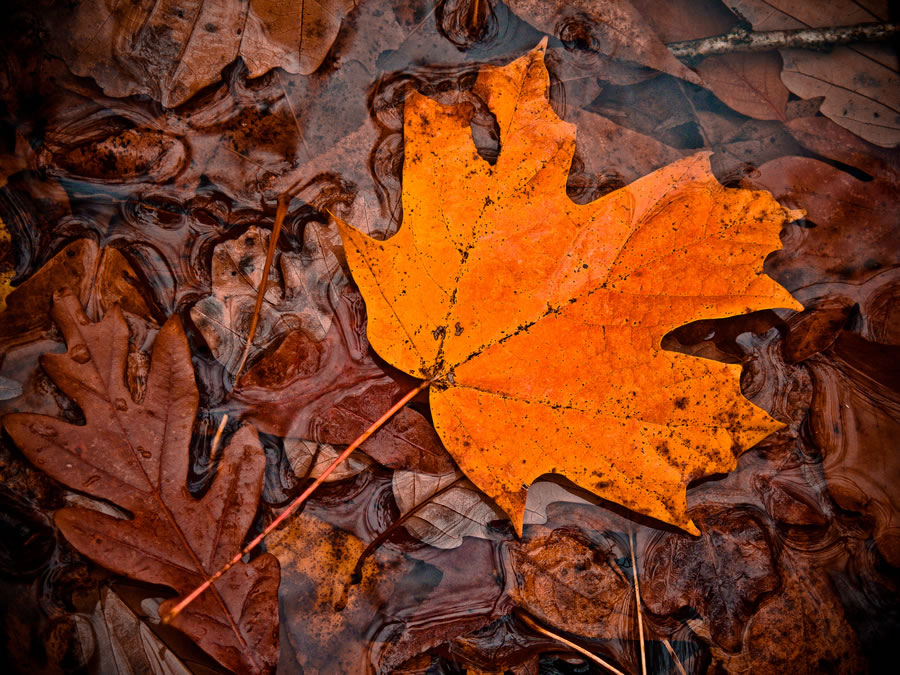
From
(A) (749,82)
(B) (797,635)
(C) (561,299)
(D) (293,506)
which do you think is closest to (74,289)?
(D) (293,506)

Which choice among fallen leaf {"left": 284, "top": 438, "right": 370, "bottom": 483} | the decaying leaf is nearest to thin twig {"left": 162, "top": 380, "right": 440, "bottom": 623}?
fallen leaf {"left": 284, "top": 438, "right": 370, "bottom": 483}

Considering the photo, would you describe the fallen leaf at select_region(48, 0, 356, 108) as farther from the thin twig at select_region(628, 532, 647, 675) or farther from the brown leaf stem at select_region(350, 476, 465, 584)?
the thin twig at select_region(628, 532, 647, 675)

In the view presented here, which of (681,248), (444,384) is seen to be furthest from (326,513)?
(681,248)

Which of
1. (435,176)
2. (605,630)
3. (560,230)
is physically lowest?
(605,630)

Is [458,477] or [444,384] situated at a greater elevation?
[444,384]

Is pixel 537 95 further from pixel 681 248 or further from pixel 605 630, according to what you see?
pixel 605 630

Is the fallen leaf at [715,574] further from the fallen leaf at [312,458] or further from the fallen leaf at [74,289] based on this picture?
the fallen leaf at [74,289]
